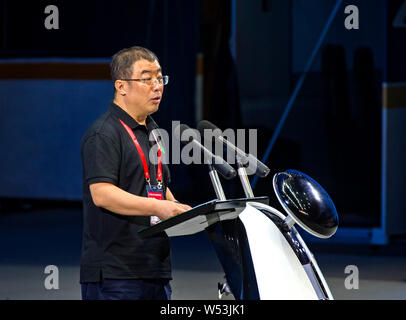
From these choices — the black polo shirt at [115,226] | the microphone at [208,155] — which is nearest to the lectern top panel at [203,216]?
the microphone at [208,155]

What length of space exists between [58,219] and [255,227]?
7.49 metres

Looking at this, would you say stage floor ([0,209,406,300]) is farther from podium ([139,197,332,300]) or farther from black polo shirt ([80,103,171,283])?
podium ([139,197,332,300])

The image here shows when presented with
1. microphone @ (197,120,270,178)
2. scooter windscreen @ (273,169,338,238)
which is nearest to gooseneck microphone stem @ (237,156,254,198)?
microphone @ (197,120,270,178)

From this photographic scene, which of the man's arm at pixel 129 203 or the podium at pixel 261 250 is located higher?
the man's arm at pixel 129 203

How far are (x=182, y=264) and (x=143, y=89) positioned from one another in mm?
4322

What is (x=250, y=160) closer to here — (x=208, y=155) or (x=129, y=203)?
(x=208, y=155)

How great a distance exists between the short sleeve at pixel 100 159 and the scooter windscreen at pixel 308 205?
621mm

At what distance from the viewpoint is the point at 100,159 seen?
105 inches

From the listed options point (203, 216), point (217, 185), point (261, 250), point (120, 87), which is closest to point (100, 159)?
point (120, 87)

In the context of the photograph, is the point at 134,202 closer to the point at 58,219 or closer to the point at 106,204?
the point at 106,204

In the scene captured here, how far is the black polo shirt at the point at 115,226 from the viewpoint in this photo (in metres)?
2.69

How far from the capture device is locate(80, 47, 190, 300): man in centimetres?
266

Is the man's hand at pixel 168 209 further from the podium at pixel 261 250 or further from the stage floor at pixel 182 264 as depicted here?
the stage floor at pixel 182 264

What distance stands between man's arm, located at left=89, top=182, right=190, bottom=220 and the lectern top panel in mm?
83
